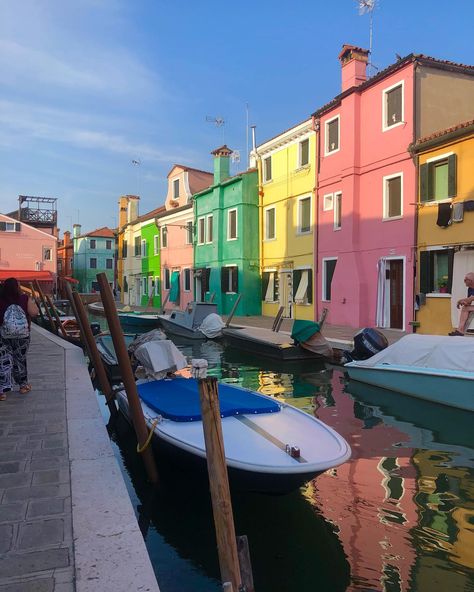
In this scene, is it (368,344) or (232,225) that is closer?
(368,344)

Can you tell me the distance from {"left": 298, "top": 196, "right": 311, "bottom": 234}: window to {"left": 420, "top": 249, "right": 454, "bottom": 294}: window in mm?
6399

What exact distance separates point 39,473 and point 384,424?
4.91 metres

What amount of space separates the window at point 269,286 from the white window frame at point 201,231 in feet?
17.2

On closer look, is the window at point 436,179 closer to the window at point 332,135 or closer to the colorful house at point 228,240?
the window at point 332,135

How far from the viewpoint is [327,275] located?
18641 mm

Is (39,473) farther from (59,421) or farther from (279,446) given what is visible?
(279,446)

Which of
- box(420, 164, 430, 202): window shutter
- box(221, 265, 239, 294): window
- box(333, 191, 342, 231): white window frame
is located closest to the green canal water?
box(420, 164, 430, 202): window shutter

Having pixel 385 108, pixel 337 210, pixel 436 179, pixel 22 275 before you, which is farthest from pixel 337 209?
pixel 22 275

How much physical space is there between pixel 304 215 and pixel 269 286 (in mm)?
3940

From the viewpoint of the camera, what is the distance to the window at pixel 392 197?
15492mm

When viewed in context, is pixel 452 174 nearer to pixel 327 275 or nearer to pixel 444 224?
pixel 444 224

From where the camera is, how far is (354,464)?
17.6 feet

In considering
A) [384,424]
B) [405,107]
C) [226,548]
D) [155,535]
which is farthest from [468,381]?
[405,107]

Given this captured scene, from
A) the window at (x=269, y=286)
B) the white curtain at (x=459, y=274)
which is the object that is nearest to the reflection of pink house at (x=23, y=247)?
the window at (x=269, y=286)
